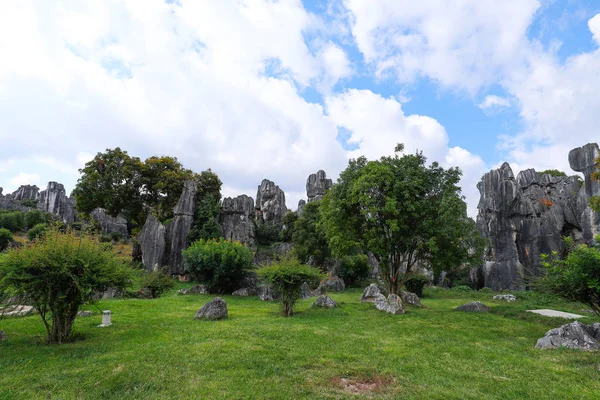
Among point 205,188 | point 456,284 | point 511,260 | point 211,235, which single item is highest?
point 205,188

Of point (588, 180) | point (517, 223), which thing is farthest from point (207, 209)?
point (588, 180)

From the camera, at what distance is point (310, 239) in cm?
3158

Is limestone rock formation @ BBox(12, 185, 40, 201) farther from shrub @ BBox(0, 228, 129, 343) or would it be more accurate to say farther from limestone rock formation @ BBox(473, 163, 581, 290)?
limestone rock formation @ BBox(473, 163, 581, 290)

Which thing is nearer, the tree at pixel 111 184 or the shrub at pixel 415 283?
the shrub at pixel 415 283

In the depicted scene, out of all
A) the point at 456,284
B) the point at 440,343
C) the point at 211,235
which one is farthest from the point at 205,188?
the point at 440,343

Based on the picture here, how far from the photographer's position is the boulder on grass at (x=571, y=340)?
300 inches

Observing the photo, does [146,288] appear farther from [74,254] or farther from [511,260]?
[511,260]

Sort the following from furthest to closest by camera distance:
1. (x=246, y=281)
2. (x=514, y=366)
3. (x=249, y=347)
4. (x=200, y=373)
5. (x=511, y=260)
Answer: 1. (x=511, y=260)
2. (x=246, y=281)
3. (x=249, y=347)
4. (x=514, y=366)
5. (x=200, y=373)

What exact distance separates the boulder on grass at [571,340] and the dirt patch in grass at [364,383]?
5.13 m

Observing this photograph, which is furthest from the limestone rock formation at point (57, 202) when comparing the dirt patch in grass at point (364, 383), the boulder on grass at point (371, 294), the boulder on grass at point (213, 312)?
the dirt patch in grass at point (364, 383)

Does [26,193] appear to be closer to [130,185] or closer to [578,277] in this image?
[130,185]

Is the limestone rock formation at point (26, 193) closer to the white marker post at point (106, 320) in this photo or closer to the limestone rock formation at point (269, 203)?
the limestone rock formation at point (269, 203)

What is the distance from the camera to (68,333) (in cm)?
773

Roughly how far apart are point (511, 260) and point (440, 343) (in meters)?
27.4
